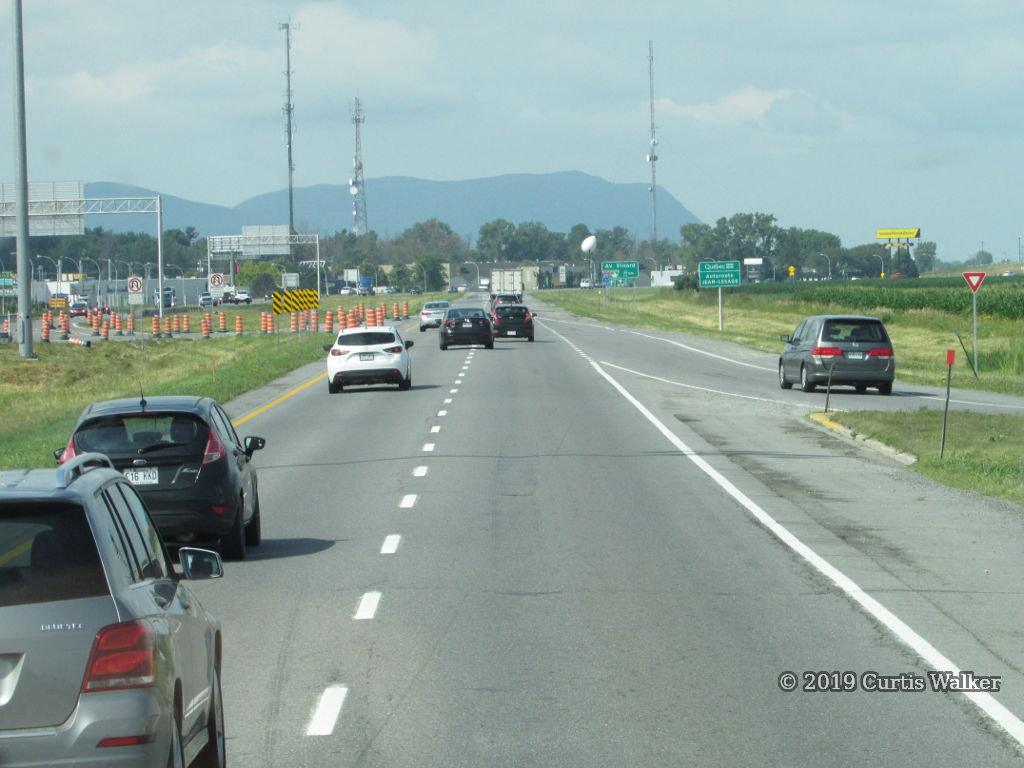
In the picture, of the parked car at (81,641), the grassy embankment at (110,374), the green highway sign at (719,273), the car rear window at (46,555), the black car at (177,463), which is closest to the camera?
the parked car at (81,641)

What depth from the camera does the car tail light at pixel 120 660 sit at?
180 inches

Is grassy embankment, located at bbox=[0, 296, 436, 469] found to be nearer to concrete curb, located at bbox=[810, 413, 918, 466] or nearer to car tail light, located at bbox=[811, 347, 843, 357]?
concrete curb, located at bbox=[810, 413, 918, 466]

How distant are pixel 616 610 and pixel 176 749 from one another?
517 centimetres

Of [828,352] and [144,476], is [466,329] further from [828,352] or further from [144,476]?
[144,476]

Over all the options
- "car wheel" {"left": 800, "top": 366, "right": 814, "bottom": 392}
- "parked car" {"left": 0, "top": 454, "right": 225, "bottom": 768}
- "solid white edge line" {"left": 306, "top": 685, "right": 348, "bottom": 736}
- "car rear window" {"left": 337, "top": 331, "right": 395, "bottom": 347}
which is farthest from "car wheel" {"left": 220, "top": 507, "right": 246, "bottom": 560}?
"car wheel" {"left": 800, "top": 366, "right": 814, "bottom": 392}

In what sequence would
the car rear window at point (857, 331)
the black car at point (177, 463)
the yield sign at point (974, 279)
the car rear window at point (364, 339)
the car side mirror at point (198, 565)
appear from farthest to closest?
1. the yield sign at point (974, 279)
2. the car rear window at point (364, 339)
3. the car rear window at point (857, 331)
4. the black car at point (177, 463)
5. the car side mirror at point (198, 565)

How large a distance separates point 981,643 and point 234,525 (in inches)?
241

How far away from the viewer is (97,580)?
4.74 metres


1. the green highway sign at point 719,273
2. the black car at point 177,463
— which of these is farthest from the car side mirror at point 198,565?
the green highway sign at point 719,273

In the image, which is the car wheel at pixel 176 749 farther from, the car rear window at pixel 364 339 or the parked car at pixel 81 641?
the car rear window at pixel 364 339

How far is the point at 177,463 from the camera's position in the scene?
11.9 m

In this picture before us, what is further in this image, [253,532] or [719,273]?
[719,273]

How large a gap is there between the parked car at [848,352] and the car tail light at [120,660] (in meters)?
28.4

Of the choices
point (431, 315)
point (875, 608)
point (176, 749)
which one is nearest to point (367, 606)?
point (875, 608)
